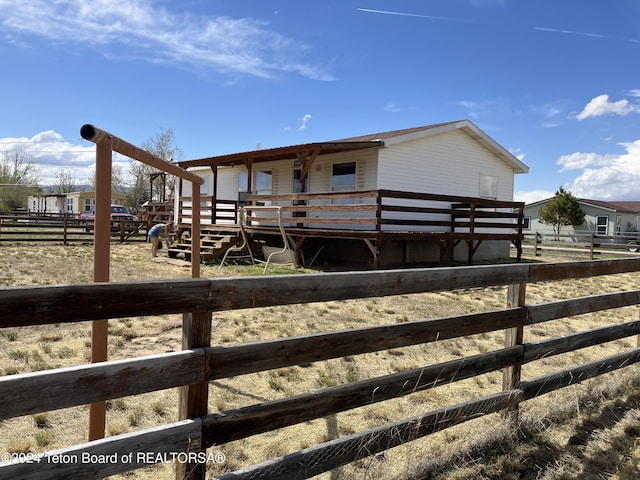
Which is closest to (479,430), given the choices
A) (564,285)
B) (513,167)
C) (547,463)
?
(547,463)

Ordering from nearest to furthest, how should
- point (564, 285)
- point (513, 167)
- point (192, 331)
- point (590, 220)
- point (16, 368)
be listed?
1. point (192, 331)
2. point (16, 368)
3. point (564, 285)
4. point (513, 167)
5. point (590, 220)

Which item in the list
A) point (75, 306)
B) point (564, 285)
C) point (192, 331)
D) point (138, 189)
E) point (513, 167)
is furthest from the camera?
point (138, 189)

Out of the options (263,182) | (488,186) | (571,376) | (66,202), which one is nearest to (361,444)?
(571,376)

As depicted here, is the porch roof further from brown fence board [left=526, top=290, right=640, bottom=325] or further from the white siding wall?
brown fence board [left=526, top=290, right=640, bottom=325]

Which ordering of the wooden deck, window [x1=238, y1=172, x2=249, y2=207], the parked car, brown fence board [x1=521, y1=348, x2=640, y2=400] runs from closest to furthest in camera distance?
brown fence board [x1=521, y1=348, x2=640, y2=400] → the wooden deck → window [x1=238, y1=172, x2=249, y2=207] → the parked car

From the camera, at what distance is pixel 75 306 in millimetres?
1604

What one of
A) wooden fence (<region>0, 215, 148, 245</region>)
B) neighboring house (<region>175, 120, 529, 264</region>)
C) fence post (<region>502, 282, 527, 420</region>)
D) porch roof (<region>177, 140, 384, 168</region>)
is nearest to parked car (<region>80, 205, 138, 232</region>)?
wooden fence (<region>0, 215, 148, 245</region>)

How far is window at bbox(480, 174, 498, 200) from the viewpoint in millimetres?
16578

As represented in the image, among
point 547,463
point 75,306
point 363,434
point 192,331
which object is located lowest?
point 547,463

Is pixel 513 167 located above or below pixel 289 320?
above

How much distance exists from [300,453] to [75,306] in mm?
1246

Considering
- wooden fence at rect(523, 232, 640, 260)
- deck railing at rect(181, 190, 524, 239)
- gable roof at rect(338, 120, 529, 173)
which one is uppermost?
gable roof at rect(338, 120, 529, 173)

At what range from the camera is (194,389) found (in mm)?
1904

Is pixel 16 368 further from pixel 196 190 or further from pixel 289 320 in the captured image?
pixel 289 320
